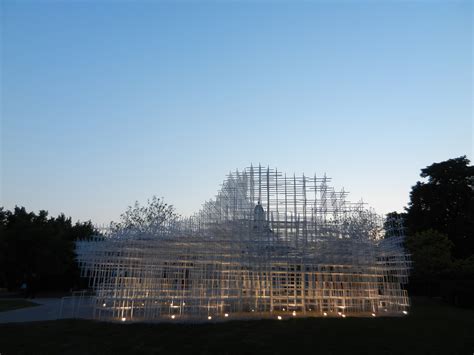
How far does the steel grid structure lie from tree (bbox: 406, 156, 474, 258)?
2361cm

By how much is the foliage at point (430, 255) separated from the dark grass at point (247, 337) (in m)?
16.8

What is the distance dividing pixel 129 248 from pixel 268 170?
23.2 ft

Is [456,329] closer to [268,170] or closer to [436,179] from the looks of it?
[268,170]

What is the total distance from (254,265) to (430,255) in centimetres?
2025

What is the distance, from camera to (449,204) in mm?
41156

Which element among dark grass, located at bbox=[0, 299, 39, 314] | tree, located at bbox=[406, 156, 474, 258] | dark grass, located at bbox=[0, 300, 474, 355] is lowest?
dark grass, located at bbox=[0, 300, 474, 355]

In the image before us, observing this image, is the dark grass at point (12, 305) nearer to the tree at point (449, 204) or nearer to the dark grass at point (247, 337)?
the dark grass at point (247, 337)

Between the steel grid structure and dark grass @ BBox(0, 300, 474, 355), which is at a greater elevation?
the steel grid structure

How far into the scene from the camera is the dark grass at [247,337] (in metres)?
11.4

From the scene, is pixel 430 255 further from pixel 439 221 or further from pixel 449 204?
pixel 449 204

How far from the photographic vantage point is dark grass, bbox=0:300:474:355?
11.4m

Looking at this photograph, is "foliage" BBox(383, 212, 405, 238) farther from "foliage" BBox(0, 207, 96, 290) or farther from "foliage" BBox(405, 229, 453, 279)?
"foliage" BBox(0, 207, 96, 290)

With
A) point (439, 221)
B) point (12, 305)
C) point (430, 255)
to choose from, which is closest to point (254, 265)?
point (12, 305)

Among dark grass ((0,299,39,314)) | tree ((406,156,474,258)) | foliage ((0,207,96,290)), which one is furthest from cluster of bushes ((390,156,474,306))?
foliage ((0,207,96,290))
